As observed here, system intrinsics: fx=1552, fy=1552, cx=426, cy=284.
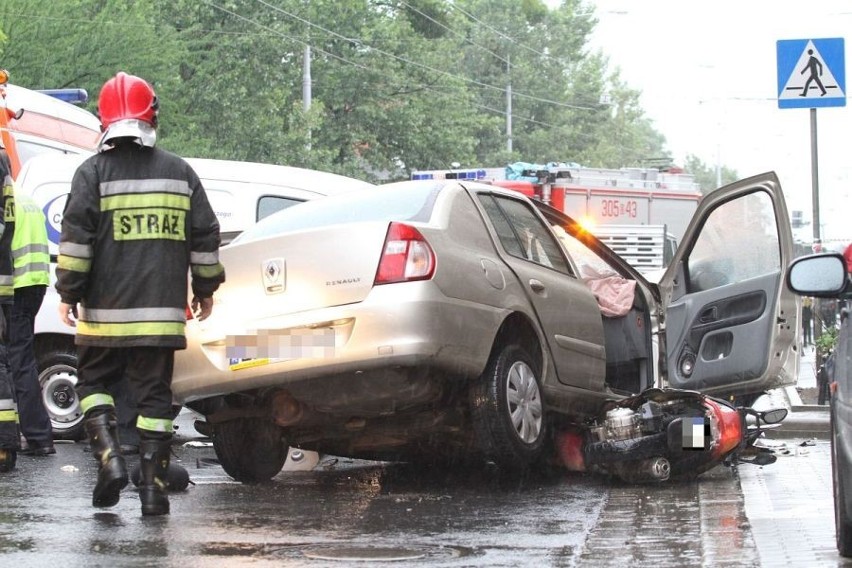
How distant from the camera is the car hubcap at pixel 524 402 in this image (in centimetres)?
745

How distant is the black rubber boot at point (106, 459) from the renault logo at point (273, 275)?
3.46 ft

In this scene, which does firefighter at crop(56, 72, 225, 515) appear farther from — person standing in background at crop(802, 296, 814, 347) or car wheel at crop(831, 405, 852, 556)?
person standing in background at crop(802, 296, 814, 347)

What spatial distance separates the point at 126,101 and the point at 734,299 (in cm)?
444

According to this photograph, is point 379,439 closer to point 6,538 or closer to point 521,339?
point 521,339

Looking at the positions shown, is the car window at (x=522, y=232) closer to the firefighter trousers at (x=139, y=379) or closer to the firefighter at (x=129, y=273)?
the firefighter at (x=129, y=273)

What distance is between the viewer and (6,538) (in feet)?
18.3

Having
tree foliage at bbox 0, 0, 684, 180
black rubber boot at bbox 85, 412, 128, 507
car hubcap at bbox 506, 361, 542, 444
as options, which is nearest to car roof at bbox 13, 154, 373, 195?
car hubcap at bbox 506, 361, 542, 444

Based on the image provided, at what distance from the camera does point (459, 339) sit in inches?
279

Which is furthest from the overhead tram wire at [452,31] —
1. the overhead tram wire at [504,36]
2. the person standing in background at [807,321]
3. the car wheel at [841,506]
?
the car wheel at [841,506]

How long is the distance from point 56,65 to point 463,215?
888 inches

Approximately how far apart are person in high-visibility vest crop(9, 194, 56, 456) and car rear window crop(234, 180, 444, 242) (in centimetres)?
165

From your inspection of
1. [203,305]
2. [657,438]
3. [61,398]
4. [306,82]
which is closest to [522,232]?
[657,438]

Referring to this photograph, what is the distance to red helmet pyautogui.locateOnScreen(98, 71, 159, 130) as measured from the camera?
643 cm

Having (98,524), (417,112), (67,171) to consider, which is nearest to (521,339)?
(98,524)
